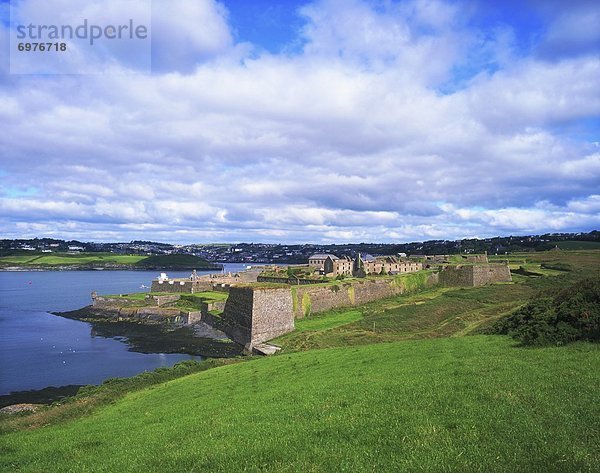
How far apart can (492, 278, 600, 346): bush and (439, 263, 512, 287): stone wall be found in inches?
1865

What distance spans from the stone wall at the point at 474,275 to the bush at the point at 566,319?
4738 cm

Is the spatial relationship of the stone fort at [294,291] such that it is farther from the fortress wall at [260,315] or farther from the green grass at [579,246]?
the green grass at [579,246]

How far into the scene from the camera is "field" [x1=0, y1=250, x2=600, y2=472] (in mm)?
7281

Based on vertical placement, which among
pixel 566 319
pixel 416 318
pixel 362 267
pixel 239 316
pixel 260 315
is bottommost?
pixel 239 316

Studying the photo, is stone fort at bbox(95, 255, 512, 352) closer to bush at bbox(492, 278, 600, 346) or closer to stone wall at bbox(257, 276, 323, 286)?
stone wall at bbox(257, 276, 323, 286)

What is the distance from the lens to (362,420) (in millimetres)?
9273

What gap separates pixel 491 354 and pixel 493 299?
37.1m

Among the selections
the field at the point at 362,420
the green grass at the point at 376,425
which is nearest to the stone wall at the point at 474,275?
the field at the point at 362,420

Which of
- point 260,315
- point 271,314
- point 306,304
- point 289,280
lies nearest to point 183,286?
point 289,280

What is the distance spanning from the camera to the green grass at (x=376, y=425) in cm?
720

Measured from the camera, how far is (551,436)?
293 inches

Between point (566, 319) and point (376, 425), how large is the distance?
38.2 feet

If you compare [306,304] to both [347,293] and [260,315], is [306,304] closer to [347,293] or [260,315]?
[347,293]

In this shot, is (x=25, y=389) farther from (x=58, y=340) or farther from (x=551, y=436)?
(x=551, y=436)
